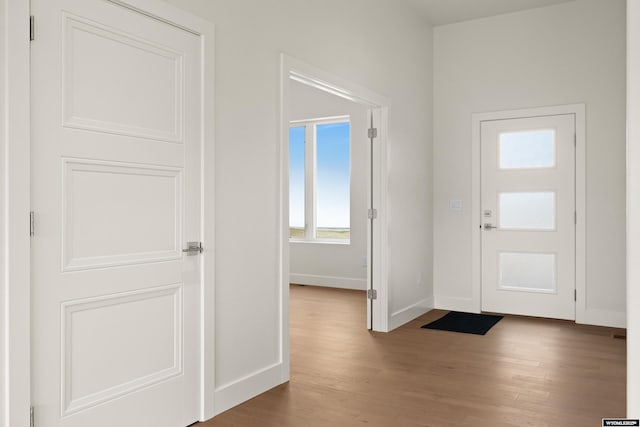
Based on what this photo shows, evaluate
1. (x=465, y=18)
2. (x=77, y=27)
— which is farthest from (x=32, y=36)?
(x=465, y=18)

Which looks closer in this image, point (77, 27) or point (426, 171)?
point (77, 27)

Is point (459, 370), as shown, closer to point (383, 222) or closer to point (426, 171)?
point (383, 222)

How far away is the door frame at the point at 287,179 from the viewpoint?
345 cm

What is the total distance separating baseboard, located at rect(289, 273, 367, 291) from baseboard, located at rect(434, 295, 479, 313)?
1.44 metres

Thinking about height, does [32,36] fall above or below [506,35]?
below

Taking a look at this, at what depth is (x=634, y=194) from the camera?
132 centimetres

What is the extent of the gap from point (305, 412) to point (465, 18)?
4.52m

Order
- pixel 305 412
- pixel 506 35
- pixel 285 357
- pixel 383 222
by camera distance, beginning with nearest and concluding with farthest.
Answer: pixel 305 412 < pixel 285 357 < pixel 383 222 < pixel 506 35

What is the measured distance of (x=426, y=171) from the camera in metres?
5.80

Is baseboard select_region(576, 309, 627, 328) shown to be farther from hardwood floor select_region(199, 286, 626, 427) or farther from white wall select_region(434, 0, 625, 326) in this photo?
hardwood floor select_region(199, 286, 626, 427)

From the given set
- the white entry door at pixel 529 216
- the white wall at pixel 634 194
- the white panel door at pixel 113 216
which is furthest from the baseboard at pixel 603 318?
the white wall at pixel 634 194

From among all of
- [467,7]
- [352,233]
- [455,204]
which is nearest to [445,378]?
[455,204]

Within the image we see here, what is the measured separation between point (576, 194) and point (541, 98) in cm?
103

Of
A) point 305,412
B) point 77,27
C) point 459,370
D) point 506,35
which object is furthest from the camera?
point 506,35
